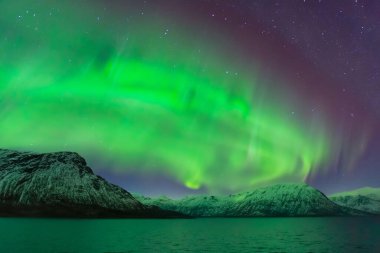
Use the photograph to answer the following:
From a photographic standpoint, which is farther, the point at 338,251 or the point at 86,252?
the point at 338,251

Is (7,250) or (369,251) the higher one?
(369,251)

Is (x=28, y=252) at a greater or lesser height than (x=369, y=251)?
lesser

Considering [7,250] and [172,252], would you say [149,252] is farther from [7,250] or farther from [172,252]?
[7,250]

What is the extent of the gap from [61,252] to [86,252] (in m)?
6.32

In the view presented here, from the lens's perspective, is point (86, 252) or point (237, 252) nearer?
point (86, 252)

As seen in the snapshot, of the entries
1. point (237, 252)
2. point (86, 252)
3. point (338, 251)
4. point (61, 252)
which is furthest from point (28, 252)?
point (338, 251)

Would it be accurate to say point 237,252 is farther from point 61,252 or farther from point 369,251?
point 61,252

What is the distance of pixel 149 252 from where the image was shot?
103938mm

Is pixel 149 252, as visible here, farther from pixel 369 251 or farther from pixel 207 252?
pixel 369 251

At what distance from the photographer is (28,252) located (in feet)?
320

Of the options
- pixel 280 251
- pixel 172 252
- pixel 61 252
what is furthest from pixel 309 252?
pixel 61 252

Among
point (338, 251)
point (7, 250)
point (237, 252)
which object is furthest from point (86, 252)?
point (338, 251)

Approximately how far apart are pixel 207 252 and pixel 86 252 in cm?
3212

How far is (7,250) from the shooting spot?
103062 millimetres
